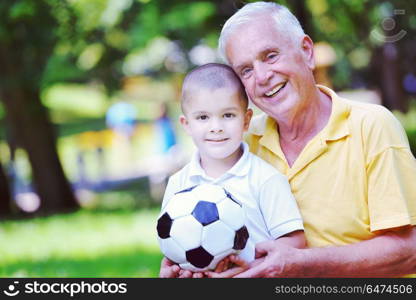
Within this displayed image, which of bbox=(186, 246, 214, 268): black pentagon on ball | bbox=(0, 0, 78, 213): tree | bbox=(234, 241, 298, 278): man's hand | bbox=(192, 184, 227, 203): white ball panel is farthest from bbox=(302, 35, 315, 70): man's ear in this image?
bbox=(0, 0, 78, 213): tree

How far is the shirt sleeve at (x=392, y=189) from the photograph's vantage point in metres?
2.75

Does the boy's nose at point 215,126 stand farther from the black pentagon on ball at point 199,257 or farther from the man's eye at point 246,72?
the black pentagon on ball at point 199,257

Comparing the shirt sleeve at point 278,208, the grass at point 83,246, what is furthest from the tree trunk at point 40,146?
the shirt sleeve at point 278,208

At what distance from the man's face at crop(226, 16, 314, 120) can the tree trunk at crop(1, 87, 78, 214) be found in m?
9.96

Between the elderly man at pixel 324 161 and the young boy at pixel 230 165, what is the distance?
3.6 inches

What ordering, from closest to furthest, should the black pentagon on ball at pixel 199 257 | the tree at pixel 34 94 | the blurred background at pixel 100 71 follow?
1. the black pentagon on ball at pixel 199 257
2. the blurred background at pixel 100 71
3. the tree at pixel 34 94

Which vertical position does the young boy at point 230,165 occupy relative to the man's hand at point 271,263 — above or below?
above

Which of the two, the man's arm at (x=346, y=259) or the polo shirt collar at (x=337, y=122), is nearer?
the man's arm at (x=346, y=259)

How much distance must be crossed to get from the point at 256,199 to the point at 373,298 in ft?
2.07

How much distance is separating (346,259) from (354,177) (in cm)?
32

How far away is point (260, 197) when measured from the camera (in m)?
2.83

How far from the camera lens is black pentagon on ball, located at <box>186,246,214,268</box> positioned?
2.66 m

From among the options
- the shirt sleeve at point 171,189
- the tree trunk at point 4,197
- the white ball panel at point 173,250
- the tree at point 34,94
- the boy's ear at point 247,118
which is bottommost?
the white ball panel at point 173,250

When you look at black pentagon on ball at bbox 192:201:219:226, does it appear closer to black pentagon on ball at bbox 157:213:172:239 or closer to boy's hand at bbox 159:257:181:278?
black pentagon on ball at bbox 157:213:172:239
